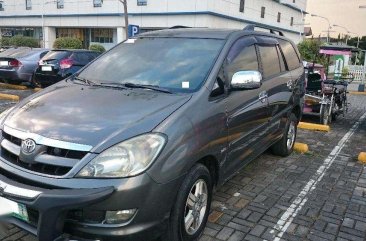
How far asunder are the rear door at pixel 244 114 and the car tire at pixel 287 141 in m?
1.22

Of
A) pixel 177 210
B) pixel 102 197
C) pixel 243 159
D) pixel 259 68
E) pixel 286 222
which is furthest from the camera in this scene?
pixel 259 68

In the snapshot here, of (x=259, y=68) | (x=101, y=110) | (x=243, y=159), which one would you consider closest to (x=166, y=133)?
(x=101, y=110)

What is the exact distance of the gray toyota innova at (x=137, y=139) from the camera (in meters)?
2.58

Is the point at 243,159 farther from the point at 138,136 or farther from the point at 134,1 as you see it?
the point at 134,1

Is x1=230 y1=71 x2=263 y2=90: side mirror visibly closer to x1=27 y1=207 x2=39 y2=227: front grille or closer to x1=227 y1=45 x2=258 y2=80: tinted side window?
x1=227 y1=45 x2=258 y2=80: tinted side window

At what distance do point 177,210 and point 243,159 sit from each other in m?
1.50

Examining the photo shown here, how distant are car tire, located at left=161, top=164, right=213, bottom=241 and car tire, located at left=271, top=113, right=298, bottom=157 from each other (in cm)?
273

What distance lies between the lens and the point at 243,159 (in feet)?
14.0

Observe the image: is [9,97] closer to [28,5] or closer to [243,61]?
[243,61]

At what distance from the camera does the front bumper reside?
8.07 ft

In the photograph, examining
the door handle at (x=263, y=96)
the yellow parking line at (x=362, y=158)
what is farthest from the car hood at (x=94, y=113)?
the yellow parking line at (x=362, y=158)

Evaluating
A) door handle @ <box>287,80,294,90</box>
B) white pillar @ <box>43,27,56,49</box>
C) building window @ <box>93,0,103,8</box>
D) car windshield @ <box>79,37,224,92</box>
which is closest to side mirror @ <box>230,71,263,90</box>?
car windshield @ <box>79,37,224,92</box>

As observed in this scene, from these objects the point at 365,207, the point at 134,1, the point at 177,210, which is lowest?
the point at 365,207

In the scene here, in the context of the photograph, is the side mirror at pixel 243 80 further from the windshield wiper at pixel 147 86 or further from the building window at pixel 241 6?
the building window at pixel 241 6
